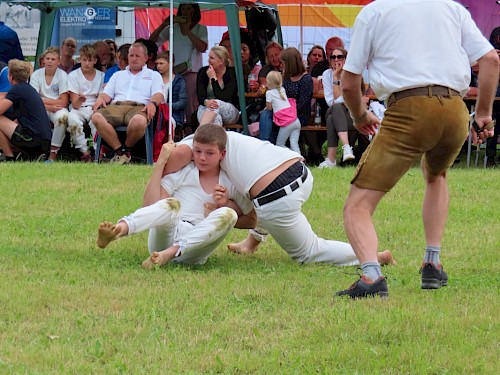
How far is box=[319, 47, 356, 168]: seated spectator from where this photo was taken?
13.7 metres

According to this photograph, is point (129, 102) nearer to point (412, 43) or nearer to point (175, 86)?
point (175, 86)

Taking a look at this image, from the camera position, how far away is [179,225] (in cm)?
676

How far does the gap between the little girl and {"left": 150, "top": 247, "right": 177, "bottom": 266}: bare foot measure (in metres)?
7.51

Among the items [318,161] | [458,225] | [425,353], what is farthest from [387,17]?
[318,161]

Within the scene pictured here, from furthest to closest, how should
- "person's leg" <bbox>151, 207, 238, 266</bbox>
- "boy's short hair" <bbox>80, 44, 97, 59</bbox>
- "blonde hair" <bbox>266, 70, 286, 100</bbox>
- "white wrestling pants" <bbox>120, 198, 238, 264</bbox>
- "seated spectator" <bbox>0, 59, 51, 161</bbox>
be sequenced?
"boy's short hair" <bbox>80, 44, 97, 59</bbox>, "blonde hair" <bbox>266, 70, 286, 100</bbox>, "seated spectator" <bbox>0, 59, 51, 161</bbox>, "person's leg" <bbox>151, 207, 238, 266</bbox>, "white wrestling pants" <bbox>120, 198, 238, 264</bbox>

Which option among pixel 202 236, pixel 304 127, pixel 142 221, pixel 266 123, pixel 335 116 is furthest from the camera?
pixel 304 127

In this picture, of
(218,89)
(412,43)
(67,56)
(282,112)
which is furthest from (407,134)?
(67,56)

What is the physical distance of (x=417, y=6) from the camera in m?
5.55

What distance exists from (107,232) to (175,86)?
8510 millimetres

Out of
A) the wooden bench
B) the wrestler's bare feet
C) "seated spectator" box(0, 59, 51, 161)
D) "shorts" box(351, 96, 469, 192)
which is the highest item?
"shorts" box(351, 96, 469, 192)

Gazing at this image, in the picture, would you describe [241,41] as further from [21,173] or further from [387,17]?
[387,17]

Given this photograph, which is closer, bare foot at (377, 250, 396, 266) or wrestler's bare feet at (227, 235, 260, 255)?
bare foot at (377, 250, 396, 266)

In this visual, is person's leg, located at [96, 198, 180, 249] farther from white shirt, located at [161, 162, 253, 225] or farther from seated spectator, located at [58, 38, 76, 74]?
seated spectator, located at [58, 38, 76, 74]

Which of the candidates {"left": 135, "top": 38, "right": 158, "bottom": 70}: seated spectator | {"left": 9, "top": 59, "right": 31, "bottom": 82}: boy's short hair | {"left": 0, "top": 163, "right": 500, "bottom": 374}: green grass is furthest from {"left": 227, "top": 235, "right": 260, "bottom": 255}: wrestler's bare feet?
→ {"left": 135, "top": 38, "right": 158, "bottom": 70}: seated spectator
